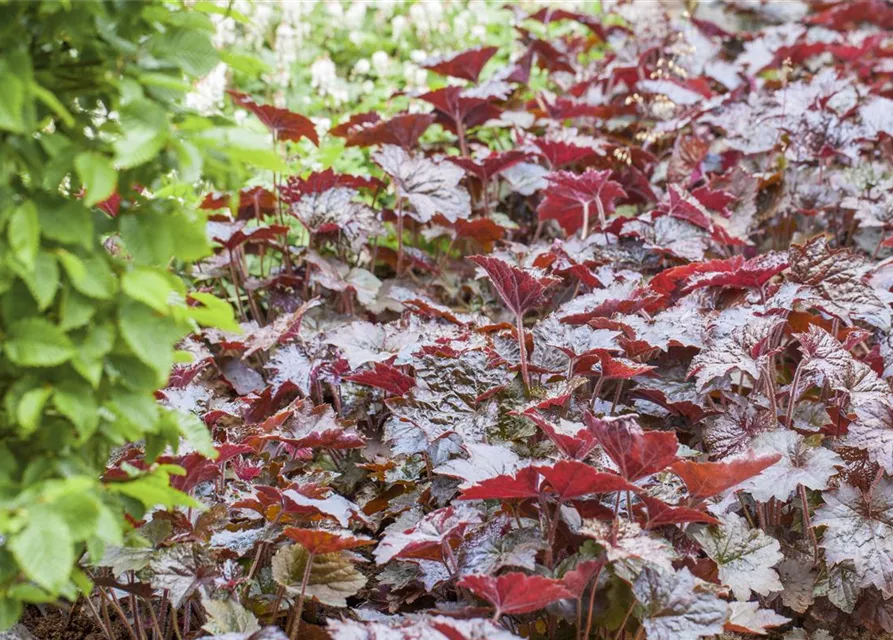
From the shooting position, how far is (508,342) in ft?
6.68

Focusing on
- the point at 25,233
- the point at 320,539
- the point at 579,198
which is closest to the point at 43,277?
the point at 25,233

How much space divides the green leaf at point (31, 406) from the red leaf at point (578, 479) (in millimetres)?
761

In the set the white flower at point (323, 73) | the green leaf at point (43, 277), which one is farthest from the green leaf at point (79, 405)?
the white flower at point (323, 73)

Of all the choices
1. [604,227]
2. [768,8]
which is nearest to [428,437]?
[604,227]

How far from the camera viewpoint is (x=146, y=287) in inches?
42.0

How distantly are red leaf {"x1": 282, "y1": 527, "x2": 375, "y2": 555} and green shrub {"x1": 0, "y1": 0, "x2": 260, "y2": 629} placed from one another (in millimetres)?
296

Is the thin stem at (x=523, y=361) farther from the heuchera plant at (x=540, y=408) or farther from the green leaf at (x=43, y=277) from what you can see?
the green leaf at (x=43, y=277)

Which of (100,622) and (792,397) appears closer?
(100,622)

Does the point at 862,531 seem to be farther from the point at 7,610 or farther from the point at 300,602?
the point at 7,610

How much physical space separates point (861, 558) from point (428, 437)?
92 centimetres

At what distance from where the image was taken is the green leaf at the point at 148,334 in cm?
109

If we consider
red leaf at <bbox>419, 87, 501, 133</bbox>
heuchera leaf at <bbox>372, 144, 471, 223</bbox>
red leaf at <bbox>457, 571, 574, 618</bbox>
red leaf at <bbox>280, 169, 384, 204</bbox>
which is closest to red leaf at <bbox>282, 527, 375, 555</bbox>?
red leaf at <bbox>457, 571, 574, 618</bbox>

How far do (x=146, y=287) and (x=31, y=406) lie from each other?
8.0 inches

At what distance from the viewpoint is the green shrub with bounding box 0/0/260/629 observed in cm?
104
